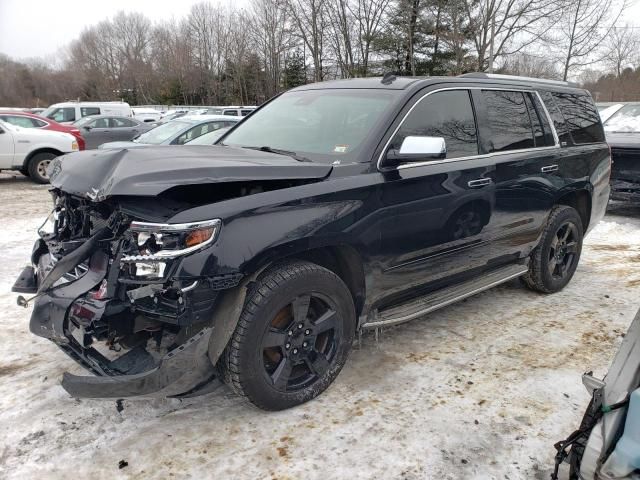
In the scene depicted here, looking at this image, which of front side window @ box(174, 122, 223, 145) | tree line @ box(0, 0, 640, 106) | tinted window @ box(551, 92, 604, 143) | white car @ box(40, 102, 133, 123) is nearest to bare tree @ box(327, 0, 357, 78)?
tree line @ box(0, 0, 640, 106)

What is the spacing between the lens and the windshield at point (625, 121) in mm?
9227

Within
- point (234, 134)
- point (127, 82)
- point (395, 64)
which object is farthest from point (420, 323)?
point (127, 82)

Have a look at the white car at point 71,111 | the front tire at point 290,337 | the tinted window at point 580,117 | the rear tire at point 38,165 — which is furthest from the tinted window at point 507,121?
the white car at point 71,111

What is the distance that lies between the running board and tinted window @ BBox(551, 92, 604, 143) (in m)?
1.46

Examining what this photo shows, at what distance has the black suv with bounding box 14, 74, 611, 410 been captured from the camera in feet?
8.12

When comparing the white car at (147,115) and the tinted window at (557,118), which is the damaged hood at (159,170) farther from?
the white car at (147,115)

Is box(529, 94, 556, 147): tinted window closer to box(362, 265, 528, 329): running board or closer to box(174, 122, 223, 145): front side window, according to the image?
box(362, 265, 528, 329): running board

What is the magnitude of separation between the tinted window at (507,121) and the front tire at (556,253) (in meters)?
0.83

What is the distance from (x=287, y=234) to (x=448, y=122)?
1.66 m

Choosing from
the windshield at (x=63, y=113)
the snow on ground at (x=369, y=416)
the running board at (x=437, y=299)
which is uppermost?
the windshield at (x=63, y=113)

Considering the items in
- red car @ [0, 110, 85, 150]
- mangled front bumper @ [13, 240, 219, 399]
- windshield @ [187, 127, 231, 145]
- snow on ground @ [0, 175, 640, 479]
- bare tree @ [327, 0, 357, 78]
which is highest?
bare tree @ [327, 0, 357, 78]

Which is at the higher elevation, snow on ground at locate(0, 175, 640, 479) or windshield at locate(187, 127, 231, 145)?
windshield at locate(187, 127, 231, 145)

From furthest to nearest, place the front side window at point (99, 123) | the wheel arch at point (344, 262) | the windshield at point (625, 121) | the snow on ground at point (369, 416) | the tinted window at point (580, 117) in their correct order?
the front side window at point (99, 123), the windshield at point (625, 121), the tinted window at point (580, 117), the wheel arch at point (344, 262), the snow on ground at point (369, 416)

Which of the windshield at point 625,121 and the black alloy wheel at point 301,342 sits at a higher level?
the windshield at point 625,121
